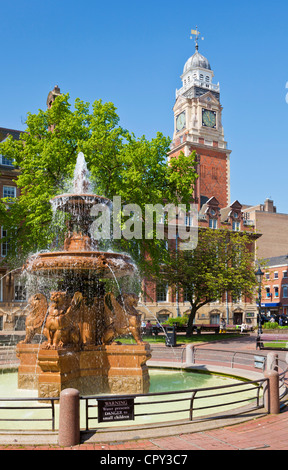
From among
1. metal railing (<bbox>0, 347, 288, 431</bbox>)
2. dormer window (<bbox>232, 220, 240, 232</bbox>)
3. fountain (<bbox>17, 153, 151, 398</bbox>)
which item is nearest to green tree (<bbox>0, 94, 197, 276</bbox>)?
fountain (<bbox>17, 153, 151, 398</bbox>)

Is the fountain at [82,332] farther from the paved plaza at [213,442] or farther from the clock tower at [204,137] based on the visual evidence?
the clock tower at [204,137]

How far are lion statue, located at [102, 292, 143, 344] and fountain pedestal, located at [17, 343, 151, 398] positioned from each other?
35cm

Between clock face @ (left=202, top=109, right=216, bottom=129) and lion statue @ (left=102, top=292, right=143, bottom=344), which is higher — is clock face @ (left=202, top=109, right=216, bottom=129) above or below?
above

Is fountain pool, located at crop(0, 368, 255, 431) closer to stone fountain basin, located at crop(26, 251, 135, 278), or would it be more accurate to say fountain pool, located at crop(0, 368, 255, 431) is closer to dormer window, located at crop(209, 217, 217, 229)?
stone fountain basin, located at crop(26, 251, 135, 278)

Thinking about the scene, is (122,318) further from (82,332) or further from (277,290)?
(277,290)

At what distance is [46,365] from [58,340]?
0.64 meters

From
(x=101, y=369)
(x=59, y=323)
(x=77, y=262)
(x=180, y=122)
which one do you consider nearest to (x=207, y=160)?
(x=180, y=122)

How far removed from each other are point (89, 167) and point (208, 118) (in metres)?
44.0

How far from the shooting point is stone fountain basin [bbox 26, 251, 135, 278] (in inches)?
446

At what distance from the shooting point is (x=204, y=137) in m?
64.0

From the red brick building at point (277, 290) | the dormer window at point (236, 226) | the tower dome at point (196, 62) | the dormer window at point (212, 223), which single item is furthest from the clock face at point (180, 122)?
the red brick building at point (277, 290)
